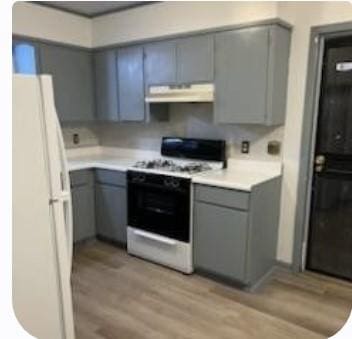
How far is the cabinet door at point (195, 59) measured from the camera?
2916mm

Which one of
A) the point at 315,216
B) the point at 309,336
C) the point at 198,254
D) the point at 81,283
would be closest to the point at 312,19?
the point at 315,216

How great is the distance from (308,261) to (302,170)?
872 mm

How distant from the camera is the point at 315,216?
9.89ft

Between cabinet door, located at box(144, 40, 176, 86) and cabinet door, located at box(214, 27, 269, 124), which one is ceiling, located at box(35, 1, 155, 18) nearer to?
cabinet door, located at box(144, 40, 176, 86)

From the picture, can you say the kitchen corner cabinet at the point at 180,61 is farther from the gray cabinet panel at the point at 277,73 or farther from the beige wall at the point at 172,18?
the gray cabinet panel at the point at 277,73

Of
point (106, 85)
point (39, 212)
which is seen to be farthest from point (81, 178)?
point (39, 212)

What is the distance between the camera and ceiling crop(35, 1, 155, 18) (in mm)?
3406

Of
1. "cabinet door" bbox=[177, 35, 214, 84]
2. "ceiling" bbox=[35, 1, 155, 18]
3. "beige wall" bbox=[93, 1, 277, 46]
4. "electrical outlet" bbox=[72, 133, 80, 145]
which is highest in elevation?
"ceiling" bbox=[35, 1, 155, 18]

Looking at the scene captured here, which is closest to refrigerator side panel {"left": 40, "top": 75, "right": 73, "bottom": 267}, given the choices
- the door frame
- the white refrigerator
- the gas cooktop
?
the white refrigerator

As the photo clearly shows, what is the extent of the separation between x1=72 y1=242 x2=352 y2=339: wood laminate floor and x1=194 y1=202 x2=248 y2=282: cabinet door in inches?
6.8

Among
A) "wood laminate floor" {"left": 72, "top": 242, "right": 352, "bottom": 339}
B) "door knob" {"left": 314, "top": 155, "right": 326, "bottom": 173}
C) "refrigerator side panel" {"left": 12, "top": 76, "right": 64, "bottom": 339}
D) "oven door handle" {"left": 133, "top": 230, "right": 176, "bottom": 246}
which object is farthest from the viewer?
"oven door handle" {"left": 133, "top": 230, "right": 176, "bottom": 246}

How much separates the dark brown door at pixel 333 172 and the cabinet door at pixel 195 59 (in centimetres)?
95

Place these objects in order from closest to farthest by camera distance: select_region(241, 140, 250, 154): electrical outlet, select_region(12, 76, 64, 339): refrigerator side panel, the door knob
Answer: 1. select_region(12, 76, 64, 339): refrigerator side panel
2. the door knob
3. select_region(241, 140, 250, 154): electrical outlet

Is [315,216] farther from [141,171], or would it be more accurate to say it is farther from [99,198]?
[99,198]
